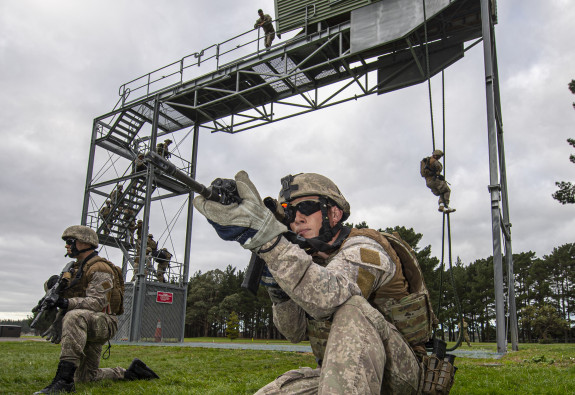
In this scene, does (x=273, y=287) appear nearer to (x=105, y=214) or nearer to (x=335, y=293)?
(x=335, y=293)

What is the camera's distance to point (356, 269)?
2172 millimetres

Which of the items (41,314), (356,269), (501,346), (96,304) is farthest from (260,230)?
(501,346)

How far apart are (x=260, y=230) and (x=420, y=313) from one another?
1078 mm

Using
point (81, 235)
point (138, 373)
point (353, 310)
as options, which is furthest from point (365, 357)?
point (81, 235)

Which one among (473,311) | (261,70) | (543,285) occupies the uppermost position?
(261,70)

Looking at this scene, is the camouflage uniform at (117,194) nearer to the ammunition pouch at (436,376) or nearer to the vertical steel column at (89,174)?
the vertical steel column at (89,174)

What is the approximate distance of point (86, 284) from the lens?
5.54m

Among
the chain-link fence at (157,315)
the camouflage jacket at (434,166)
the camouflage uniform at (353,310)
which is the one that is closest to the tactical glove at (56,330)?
the camouflage uniform at (353,310)

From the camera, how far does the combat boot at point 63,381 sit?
4.49 metres

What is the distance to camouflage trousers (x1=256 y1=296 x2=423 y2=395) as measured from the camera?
1.90 m

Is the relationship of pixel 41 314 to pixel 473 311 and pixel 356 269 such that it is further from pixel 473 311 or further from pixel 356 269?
pixel 473 311

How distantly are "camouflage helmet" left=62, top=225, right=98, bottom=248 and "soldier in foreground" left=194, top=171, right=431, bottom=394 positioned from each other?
3.86 m

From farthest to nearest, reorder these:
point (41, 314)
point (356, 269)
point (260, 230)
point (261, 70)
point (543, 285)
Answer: point (543, 285) → point (261, 70) → point (41, 314) → point (356, 269) → point (260, 230)

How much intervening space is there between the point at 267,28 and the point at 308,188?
541 inches
